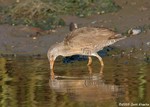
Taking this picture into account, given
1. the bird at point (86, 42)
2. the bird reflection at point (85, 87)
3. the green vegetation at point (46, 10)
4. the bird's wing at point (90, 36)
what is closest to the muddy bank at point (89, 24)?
the green vegetation at point (46, 10)

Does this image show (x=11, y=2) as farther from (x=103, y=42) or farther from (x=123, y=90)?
(x=123, y=90)

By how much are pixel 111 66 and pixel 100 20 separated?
169 inches

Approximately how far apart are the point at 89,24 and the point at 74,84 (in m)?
5.90

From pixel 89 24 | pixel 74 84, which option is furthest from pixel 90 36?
pixel 89 24

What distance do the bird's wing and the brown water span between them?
410 millimetres

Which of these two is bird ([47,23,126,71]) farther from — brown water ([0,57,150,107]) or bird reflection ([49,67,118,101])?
bird reflection ([49,67,118,101])

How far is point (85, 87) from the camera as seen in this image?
10438mm

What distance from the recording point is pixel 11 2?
738 inches

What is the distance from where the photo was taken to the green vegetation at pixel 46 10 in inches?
674

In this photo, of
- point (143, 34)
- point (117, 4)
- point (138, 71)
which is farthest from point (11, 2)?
point (138, 71)

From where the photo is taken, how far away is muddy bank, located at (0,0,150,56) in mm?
14906

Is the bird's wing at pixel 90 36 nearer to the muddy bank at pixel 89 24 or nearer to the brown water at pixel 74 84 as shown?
the brown water at pixel 74 84

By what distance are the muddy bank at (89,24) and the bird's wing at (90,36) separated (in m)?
1.55

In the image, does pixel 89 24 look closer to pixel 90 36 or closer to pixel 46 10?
pixel 46 10
